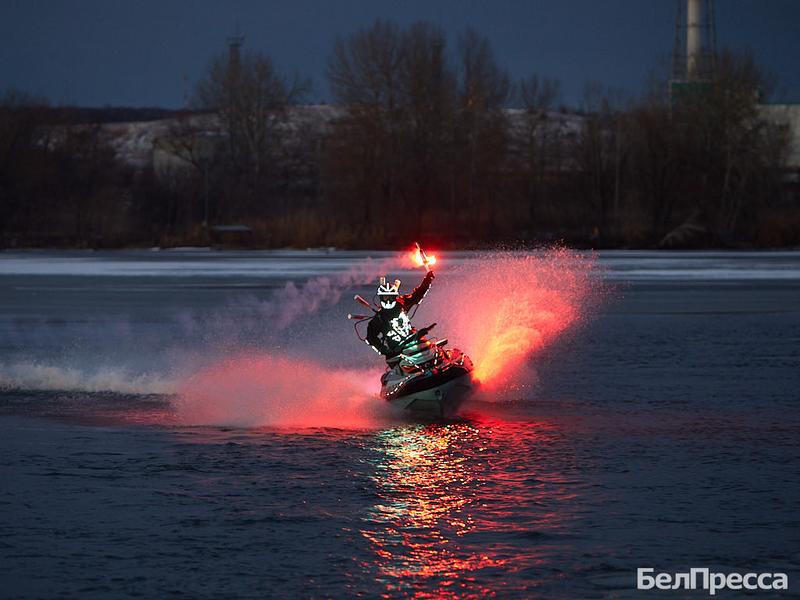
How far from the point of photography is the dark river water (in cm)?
930

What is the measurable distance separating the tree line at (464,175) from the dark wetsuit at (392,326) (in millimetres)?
60207

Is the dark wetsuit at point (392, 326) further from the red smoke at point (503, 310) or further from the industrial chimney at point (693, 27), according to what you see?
the industrial chimney at point (693, 27)

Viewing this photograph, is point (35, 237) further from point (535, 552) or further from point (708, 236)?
point (535, 552)

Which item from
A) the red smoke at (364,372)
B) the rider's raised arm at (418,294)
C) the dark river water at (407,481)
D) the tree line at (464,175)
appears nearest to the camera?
the dark river water at (407,481)

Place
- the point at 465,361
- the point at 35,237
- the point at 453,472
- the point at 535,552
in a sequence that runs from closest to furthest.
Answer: the point at 535,552, the point at 453,472, the point at 465,361, the point at 35,237

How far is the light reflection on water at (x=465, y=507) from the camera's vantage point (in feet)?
30.2

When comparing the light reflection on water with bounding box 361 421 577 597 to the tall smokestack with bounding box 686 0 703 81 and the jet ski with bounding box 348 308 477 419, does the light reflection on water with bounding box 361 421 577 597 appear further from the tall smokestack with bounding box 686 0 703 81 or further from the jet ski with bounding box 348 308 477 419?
the tall smokestack with bounding box 686 0 703 81

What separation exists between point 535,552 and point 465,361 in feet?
22.6

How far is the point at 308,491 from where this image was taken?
11875mm

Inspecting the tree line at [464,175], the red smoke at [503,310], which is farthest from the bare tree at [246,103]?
the red smoke at [503,310]

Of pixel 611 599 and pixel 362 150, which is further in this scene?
pixel 362 150

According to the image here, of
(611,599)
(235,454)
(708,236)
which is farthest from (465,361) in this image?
(708,236)

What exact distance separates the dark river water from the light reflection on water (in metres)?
0.03

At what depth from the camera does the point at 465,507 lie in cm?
1116
